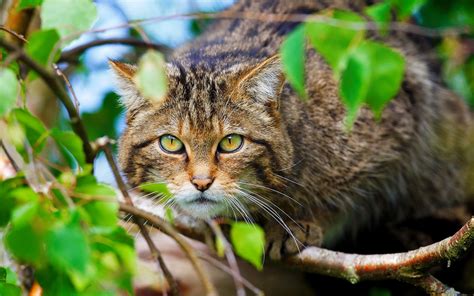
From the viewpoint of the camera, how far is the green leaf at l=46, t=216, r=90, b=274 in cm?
176

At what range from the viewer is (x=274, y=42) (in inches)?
155

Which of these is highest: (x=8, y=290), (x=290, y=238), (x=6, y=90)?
(x=6, y=90)

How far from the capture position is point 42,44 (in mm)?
2109

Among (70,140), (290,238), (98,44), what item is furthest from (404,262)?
(98,44)

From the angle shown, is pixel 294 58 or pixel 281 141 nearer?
pixel 294 58

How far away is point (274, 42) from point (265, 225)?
1.01m

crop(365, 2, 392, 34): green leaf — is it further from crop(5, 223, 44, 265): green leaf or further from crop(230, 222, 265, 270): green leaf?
crop(5, 223, 44, 265): green leaf

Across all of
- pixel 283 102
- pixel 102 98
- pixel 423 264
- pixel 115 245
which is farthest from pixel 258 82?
pixel 102 98

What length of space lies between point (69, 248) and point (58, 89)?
0.63 meters

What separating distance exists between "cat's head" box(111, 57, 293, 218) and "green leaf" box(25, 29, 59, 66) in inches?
39.7

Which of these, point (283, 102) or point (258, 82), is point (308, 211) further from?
point (258, 82)

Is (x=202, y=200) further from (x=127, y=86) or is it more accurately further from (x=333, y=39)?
(x=333, y=39)

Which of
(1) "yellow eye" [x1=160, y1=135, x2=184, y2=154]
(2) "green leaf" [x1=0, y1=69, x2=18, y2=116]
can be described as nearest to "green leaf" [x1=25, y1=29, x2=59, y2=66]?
(2) "green leaf" [x1=0, y1=69, x2=18, y2=116]

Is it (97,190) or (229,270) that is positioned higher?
(97,190)
